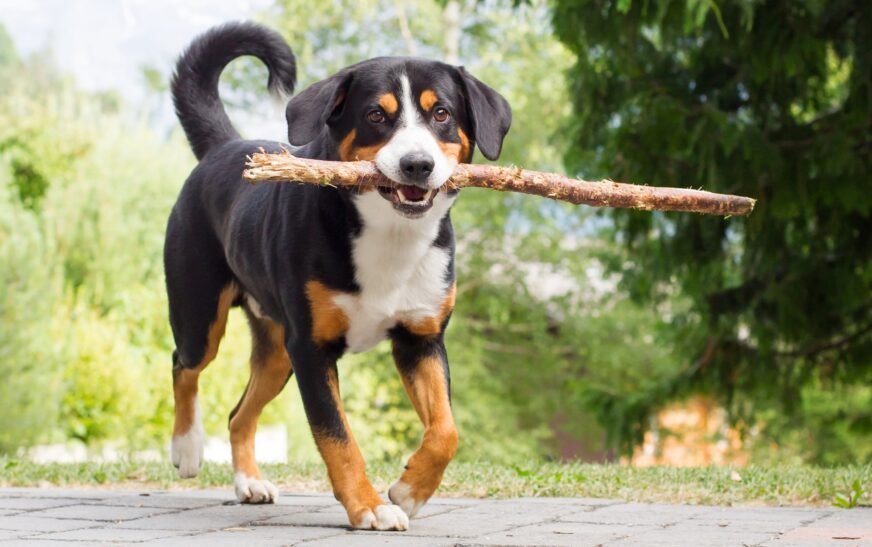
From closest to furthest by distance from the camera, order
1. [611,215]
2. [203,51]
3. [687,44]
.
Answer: [203,51] < [687,44] < [611,215]

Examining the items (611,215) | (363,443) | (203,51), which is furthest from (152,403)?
(203,51)

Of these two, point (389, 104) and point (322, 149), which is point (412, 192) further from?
point (322, 149)

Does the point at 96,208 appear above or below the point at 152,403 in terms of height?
above

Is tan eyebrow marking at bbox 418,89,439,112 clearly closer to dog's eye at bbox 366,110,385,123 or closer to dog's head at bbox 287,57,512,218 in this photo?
dog's head at bbox 287,57,512,218

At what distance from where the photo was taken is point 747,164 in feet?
27.4

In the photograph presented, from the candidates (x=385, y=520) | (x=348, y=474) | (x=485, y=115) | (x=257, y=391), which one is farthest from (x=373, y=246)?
(x=257, y=391)

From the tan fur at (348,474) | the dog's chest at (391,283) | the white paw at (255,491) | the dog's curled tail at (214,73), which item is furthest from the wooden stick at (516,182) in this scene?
the dog's curled tail at (214,73)

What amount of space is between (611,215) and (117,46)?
190 ft

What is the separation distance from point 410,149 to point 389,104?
31 cm

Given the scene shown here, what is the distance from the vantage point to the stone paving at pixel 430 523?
12.3ft

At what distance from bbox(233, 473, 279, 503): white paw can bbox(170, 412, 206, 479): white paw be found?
1.49ft

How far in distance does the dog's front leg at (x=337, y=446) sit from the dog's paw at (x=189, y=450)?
1335mm

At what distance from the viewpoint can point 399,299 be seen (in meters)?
4.32

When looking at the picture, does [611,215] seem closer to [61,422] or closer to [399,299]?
[399,299]
